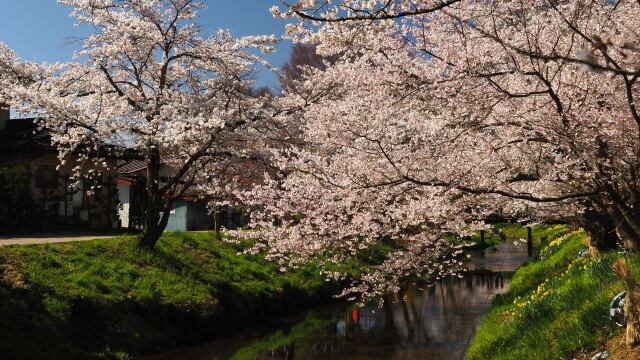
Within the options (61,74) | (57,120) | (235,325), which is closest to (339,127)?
(235,325)

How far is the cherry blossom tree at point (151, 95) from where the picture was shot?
1500 cm

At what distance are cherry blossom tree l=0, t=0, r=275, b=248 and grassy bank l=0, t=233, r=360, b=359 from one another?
183cm

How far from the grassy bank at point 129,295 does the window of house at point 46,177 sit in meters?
8.00

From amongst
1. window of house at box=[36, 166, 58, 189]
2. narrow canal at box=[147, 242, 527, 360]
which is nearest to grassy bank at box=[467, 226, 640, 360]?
narrow canal at box=[147, 242, 527, 360]

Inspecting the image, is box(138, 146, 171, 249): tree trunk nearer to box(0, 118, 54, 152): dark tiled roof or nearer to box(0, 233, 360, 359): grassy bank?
box(0, 233, 360, 359): grassy bank

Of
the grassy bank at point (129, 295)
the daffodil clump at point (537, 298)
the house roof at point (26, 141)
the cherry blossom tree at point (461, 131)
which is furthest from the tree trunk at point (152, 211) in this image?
the daffodil clump at point (537, 298)

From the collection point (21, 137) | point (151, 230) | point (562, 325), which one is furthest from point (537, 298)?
point (21, 137)

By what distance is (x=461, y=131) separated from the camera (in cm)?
772

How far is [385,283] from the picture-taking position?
9047mm

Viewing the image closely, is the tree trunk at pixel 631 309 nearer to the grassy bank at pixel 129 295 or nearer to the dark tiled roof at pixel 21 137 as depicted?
the grassy bank at pixel 129 295

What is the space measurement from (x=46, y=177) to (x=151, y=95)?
10094 mm

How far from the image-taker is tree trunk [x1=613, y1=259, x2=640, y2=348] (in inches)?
240

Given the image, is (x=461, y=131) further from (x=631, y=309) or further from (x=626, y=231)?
(x=626, y=231)

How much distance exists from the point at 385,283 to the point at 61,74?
39.5 feet
